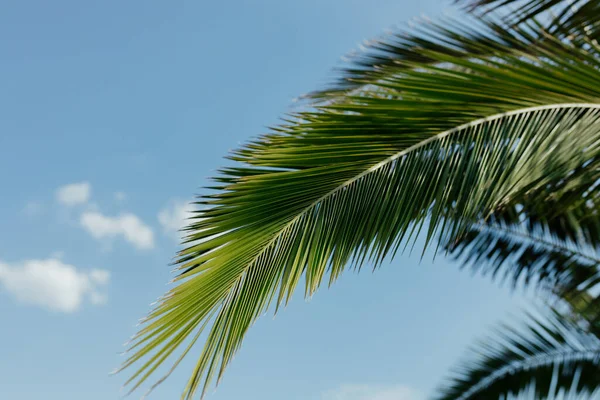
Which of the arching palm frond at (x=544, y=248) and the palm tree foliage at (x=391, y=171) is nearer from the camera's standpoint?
the palm tree foliage at (x=391, y=171)

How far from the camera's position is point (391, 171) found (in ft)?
7.56

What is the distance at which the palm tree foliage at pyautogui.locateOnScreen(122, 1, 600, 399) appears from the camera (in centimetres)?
206

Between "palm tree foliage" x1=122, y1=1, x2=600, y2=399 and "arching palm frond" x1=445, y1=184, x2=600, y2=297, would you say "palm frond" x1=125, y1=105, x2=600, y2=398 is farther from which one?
"arching palm frond" x1=445, y1=184, x2=600, y2=297

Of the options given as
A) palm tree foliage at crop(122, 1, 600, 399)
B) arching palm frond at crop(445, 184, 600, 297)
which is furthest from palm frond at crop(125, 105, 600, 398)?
arching palm frond at crop(445, 184, 600, 297)

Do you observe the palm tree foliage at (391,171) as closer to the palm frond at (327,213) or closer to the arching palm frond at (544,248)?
the palm frond at (327,213)

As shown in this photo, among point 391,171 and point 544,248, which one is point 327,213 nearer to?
point 391,171

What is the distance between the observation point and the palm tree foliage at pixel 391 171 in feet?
6.75

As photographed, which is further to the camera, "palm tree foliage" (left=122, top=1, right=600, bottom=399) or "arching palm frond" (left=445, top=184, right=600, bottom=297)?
"arching palm frond" (left=445, top=184, right=600, bottom=297)

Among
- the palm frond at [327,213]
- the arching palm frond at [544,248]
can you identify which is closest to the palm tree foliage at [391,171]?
the palm frond at [327,213]

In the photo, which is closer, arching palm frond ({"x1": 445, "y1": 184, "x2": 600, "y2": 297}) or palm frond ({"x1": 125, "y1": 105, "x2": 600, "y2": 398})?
palm frond ({"x1": 125, "y1": 105, "x2": 600, "y2": 398})

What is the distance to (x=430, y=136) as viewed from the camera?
2275 millimetres

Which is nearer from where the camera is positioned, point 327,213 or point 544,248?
point 327,213

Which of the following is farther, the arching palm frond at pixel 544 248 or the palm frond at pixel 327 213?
the arching palm frond at pixel 544 248

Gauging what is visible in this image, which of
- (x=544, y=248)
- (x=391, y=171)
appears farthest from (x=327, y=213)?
(x=544, y=248)
